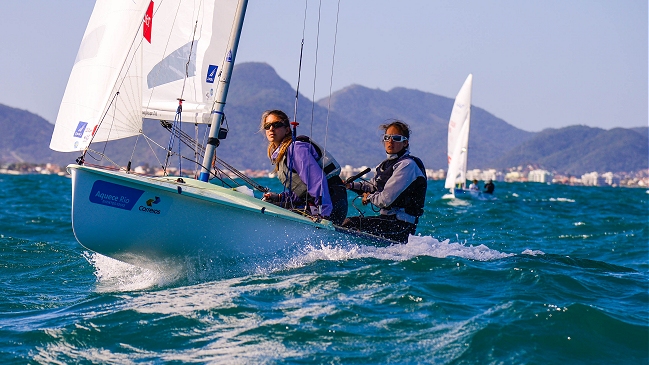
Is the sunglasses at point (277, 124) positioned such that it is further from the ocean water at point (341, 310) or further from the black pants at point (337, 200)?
the ocean water at point (341, 310)

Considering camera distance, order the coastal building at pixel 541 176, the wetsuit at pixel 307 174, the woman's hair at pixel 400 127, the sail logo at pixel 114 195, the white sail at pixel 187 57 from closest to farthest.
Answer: the sail logo at pixel 114 195
the wetsuit at pixel 307 174
the woman's hair at pixel 400 127
the white sail at pixel 187 57
the coastal building at pixel 541 176

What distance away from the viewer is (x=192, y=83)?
7484 mm

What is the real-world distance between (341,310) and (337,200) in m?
2.12

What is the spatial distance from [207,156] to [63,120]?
1.21 m

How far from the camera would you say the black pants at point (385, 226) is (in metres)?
7.31

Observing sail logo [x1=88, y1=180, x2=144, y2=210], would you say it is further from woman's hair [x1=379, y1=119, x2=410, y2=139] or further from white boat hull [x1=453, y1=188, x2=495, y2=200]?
white boat hull [x1=453, y1=188, x2=495, y2=200]

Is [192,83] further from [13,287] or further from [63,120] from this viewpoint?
[13,287]

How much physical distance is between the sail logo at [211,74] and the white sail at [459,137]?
939 inches

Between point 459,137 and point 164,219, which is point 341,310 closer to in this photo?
point 164,219

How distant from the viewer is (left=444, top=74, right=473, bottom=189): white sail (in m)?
31.1

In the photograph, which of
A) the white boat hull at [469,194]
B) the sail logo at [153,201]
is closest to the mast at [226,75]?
the sail logo at [153,201]

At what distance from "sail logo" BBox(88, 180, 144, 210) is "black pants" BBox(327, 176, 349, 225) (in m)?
1.72

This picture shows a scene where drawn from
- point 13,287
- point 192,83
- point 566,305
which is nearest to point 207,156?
point 192,83

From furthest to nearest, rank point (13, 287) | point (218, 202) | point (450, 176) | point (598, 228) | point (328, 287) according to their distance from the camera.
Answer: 1. point (450, 176)
2. point (598, 228)
3. point (13, 287)
4. point (218, 202)
5. point (328, 287)
